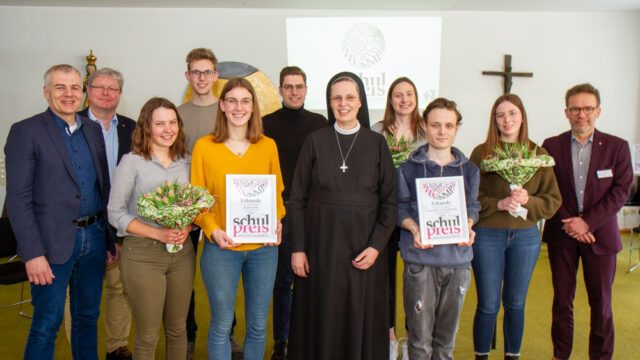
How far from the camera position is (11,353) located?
3.49 m

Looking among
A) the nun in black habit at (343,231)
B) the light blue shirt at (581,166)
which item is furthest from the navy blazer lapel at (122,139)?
the light blue shirt at (581,166)

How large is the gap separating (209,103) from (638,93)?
24.9 feet

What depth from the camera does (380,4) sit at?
22.2ft

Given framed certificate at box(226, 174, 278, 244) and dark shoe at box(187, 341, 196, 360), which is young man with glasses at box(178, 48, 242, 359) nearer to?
dark shoe at box(187, 341, 196, 360)

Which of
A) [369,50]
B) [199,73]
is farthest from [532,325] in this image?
[369,50]

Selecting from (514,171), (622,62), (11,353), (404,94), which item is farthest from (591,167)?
(622,62)

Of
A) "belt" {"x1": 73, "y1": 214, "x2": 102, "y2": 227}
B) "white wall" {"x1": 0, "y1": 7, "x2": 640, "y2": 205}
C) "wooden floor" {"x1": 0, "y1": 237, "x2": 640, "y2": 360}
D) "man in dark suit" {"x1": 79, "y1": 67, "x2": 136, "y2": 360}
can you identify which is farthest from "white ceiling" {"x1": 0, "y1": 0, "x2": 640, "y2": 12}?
"belt" {"x1": 73, "y1": 214, "x2": 102, "y2": 227}

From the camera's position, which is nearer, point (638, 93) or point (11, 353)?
point (11, 353)

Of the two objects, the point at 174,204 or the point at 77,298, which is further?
the point at 77,298

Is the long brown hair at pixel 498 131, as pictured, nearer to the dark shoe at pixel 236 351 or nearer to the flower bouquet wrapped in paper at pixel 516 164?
the flower bouquet wrapped in paper at pixel 516 164

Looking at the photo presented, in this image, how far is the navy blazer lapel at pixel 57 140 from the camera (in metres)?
2.46

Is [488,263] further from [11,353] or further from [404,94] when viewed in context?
[11,353]

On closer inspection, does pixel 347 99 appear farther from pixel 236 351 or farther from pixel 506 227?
pixel 236 351

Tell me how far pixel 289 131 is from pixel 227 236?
1239mm
